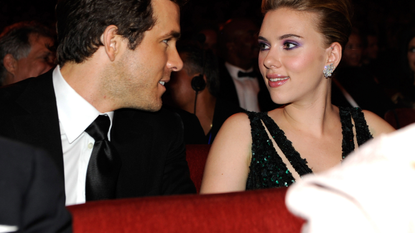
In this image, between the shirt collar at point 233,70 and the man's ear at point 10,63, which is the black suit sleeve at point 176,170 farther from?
the shirt collar at point 233,70

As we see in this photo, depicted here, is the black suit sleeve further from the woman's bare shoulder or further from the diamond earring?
the woman's bare shoulder

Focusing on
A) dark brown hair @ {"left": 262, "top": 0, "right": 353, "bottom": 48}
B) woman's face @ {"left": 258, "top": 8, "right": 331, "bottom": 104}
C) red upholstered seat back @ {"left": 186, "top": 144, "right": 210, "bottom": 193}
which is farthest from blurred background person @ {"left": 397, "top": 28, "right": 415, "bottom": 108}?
red upholstered seat back @ {"left": 186, "top": 144, "right": 210, "bottom": 193}

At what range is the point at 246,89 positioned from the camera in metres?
4.82

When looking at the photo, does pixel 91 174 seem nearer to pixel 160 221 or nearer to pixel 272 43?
pixel 160 221

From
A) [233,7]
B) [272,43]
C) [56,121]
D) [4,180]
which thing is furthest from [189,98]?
[233,7]

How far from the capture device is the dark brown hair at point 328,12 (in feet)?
6.51

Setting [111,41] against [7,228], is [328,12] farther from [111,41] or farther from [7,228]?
[7,228]

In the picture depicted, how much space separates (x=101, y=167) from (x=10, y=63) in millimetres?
2384

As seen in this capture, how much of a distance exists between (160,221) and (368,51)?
6.60 meters

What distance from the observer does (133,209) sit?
105 cm

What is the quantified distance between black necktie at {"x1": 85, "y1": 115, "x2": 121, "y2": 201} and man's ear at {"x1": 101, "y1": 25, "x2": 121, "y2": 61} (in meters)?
0.33

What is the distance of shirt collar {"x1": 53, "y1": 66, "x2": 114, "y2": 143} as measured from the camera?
177 cm

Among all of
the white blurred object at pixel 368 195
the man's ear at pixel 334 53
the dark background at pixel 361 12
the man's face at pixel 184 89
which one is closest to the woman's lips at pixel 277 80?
the man's ear at pixel 334 53

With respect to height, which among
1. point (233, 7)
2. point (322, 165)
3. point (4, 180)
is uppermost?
point (4, 180)
